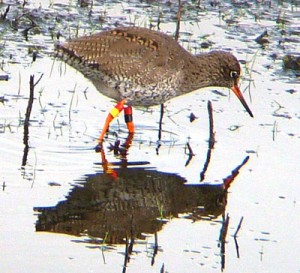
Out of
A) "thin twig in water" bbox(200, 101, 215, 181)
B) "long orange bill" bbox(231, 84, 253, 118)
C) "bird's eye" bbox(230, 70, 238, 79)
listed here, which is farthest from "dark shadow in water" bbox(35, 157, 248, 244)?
"bird's eye" bbox(230, 70, 238, 79)

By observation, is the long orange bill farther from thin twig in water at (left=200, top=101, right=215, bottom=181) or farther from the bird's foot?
the bird's foot

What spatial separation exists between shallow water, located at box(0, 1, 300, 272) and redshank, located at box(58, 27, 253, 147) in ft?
1.21

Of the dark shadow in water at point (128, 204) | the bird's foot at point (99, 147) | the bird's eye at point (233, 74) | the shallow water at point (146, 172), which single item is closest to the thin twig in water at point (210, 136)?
the shallow water at point (146, 172)

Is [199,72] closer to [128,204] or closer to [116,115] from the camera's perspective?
[116,115]

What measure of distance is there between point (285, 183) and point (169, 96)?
1771mm

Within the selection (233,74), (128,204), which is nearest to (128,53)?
(233,74)

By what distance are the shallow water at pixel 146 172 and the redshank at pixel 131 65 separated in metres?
0.37

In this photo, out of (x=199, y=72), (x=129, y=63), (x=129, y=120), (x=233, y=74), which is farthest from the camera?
(x=233, y=74)

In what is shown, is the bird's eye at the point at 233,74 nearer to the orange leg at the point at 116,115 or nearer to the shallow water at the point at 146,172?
the shallow water at the point at 146,172

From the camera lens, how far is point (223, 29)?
555 inches

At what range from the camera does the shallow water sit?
757cm

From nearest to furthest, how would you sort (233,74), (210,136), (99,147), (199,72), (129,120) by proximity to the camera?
(99,147) → (210,136) → (129,120) → (199,72) → (233,74)

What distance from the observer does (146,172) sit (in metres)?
9.31

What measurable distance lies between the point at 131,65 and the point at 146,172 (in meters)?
1.34
